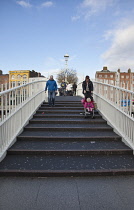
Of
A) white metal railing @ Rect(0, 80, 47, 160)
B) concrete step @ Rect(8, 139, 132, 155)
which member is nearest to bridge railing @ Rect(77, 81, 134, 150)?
concrete step @ Rect(8, 139, 132, 155)

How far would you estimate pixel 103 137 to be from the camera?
15.6 ft

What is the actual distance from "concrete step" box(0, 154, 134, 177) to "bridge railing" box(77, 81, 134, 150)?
754 mm

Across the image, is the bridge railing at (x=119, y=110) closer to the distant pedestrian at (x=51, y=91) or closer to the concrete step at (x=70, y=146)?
the concrete step at (x=70, y=146)

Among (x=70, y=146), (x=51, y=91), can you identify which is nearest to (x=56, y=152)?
(x=70, y=146)

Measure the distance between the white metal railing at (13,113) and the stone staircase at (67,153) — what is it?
190mm

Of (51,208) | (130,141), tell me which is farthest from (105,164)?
(51,208)

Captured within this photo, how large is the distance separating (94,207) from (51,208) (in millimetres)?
567

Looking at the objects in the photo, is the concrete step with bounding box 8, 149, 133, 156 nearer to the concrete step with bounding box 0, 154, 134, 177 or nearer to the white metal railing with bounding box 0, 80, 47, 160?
the concrete step with bounding box 0, 154, 134, 177

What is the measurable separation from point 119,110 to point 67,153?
2.09 m

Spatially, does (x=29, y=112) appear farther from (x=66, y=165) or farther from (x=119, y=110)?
(x=66, y=165)

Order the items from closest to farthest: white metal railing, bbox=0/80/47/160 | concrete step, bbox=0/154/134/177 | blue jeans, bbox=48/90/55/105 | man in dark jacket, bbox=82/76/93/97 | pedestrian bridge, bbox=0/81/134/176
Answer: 1. concrete step, bbox=0/154/134/177
2. white metal railing, bbox=0/80/47/160
3. pedestrian bridge, bbox=0/81/134/176
4. man in dark jacket, bbox=82/76/93/97
5. blue jeans, bbox=48/90/55/105

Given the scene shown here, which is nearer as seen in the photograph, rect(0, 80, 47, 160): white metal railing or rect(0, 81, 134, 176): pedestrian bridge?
rect(0, 80, 47, 160): white metal railing

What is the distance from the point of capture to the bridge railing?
4469mm

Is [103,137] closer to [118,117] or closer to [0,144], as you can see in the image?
[118,117]
